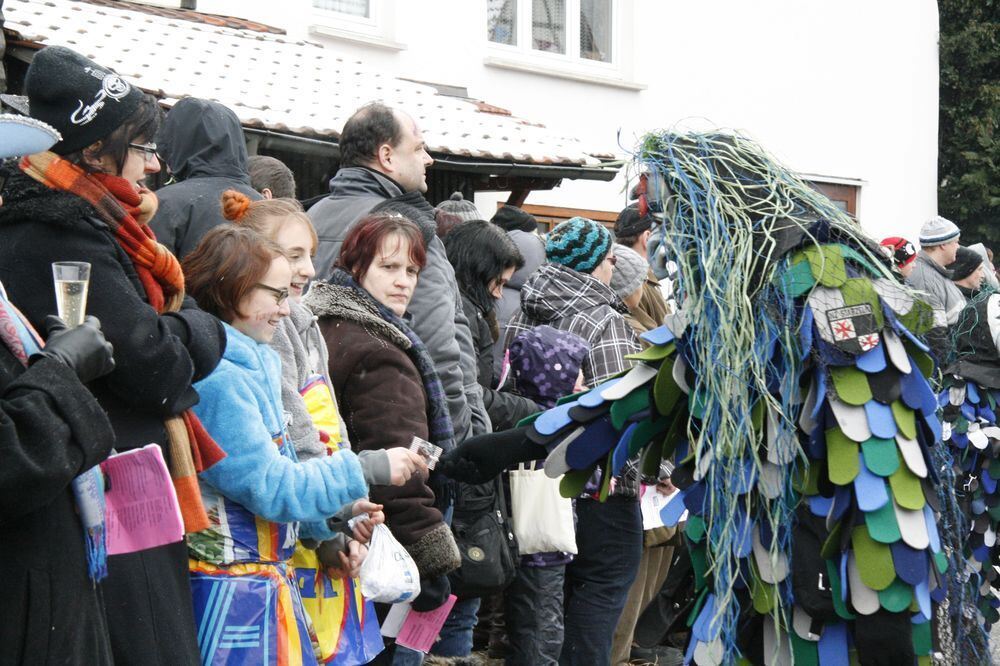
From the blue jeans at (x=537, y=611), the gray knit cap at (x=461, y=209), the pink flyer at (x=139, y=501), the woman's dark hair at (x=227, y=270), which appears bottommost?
the blue jeans at (x=537, y=611)

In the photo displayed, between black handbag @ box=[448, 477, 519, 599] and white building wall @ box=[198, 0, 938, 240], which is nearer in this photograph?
black handbag @ box=[448, 477, 519, 599]

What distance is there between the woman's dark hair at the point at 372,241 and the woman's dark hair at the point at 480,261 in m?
0.80

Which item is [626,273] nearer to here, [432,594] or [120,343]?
[432,594]

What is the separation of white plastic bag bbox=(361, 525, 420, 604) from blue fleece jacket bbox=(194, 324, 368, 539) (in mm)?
331

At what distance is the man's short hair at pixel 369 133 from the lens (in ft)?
16.3

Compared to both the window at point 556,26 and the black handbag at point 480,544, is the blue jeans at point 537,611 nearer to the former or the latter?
the black handbag at point 480,544

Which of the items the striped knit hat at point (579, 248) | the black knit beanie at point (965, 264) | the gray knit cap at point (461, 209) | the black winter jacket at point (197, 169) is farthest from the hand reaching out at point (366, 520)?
the black knit beanie at point (965, 264)

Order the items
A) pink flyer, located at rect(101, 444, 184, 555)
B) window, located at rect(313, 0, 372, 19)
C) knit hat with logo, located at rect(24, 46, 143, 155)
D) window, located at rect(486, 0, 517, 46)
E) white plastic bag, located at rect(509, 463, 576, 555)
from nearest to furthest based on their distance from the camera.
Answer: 1. pink flyer, located at rect(101, 444, 184, 555)
2. knit hat with logo, located at rect(24, 46, 143, 155)
3. white plastic bag, located at rect(509, 463, 576, 555)
4. window, located at rect(313, 0, 372, 19)
5. window, located at rect(486, 0, 517, 46)

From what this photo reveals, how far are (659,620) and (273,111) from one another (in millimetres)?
5002

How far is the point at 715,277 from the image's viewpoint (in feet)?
10.5

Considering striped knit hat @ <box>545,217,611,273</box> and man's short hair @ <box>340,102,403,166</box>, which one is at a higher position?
man's short hair @ <box>340,102,403,166</box>

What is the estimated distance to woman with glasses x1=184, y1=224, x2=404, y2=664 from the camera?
10.5ft

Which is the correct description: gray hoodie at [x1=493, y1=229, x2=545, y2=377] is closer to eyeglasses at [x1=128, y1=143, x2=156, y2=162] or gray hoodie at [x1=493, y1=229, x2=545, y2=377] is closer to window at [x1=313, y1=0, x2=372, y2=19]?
eyeglasses at [x1=128, y1=143, x2=156, y2=162]

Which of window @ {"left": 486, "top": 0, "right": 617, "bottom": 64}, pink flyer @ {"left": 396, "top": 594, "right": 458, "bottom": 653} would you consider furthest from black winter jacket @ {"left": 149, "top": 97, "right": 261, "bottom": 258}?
window @ {"left": 486, "top": 0, "right": 617, "bottom": 64}
